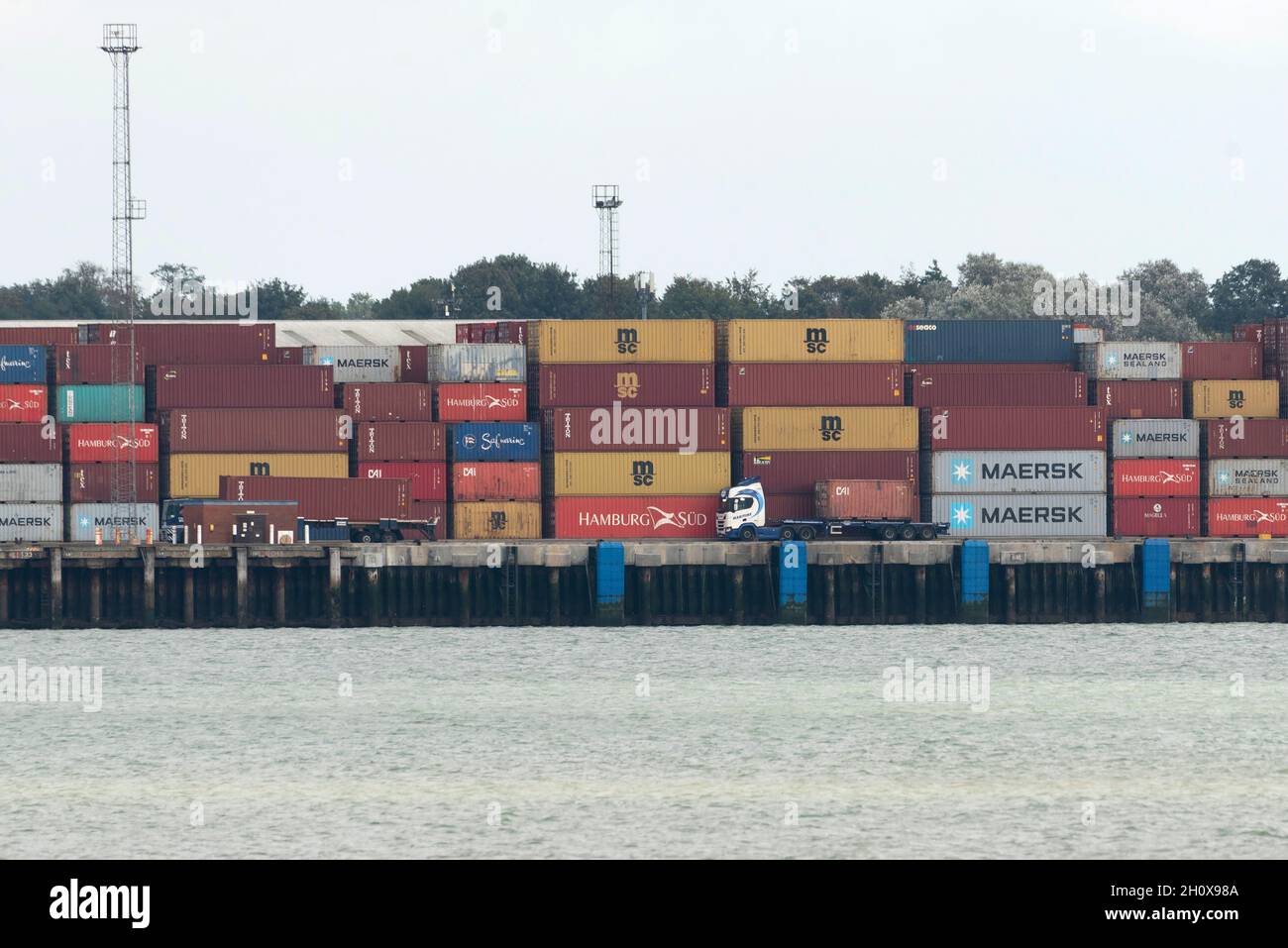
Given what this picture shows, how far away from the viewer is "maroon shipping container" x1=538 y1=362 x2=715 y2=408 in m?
83.5

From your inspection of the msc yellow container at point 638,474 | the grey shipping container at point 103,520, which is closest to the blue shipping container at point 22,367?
the grey shipping container at point 103,520

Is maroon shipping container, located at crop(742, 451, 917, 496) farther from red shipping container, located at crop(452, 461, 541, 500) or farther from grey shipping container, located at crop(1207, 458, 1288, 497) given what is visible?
grey shipping container, located at crop(1207, 458, 1288, 497)

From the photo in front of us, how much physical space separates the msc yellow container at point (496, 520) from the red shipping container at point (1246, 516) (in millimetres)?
30026

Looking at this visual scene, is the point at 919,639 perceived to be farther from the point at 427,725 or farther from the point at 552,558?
the point at 427,725

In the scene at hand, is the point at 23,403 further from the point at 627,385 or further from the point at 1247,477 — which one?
the point at 1247,477

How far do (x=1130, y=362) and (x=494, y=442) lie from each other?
29215 millimetres

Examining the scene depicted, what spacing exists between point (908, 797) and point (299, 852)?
14.5 metres

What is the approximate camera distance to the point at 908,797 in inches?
1770

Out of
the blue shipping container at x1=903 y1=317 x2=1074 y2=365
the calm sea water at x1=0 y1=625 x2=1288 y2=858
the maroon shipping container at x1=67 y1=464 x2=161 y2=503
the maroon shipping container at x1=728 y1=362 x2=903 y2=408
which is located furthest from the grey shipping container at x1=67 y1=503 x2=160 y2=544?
the blue shipping container at x1=903 y1=317 x2=1074 y2=365

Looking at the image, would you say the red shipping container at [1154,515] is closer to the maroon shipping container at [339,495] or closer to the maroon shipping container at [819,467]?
the maroon shipping container at [819,467]

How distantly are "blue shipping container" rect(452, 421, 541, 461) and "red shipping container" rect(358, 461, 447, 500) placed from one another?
1.02 m
